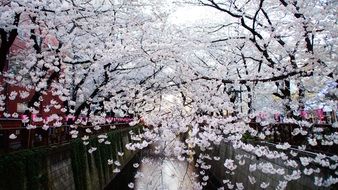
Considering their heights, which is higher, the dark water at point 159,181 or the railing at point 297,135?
the railing at point 297,135

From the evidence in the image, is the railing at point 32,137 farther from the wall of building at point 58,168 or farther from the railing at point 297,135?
the railing at point 297,135

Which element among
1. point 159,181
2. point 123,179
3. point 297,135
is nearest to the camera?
point 297,135

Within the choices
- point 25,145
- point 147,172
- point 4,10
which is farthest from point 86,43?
point 147,172

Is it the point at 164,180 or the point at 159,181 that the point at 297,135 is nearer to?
the point at 159,181

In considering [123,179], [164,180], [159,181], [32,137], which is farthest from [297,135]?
[123,179]

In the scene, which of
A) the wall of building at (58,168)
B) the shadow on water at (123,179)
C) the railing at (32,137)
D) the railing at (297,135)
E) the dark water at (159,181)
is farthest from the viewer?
the shadow on water at (123,179)

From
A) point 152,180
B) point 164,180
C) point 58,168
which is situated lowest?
point 164,180

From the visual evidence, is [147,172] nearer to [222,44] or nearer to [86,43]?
[222,44]

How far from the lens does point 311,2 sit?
35.9 ft

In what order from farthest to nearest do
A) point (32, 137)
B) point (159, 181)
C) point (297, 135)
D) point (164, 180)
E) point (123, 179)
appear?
point (164, 180) → point (123, 179) → point (159, 181) → point (297, 135) → point (32, 137)

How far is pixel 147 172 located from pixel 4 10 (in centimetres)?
2183

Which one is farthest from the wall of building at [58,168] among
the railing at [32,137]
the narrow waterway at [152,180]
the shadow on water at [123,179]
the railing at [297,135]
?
the railing at [297,135]

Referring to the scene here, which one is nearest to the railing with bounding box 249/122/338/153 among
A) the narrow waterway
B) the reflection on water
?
the reflection on water

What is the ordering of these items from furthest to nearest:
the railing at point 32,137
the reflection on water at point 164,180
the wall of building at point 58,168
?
the reflection on water at point 164,180
the railing at point 32,137
the wall of building at point 58,168
